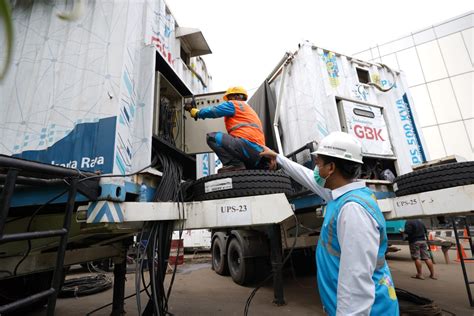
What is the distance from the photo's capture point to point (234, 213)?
2.15 m

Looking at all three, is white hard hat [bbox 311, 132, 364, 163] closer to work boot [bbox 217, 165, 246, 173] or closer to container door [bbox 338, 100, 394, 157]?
work boot [bbox 217, 165, 246, 173]

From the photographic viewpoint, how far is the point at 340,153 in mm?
1684

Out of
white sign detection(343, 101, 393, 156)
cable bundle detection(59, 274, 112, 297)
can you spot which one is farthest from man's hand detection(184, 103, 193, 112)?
cable bundle detection(59, 274, 112, 297)

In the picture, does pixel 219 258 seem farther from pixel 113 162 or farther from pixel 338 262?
pixel 338 262

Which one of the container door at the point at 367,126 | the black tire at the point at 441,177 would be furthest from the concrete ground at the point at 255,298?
the container door at the point at 367,126

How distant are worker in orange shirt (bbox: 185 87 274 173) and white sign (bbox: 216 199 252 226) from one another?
565mm

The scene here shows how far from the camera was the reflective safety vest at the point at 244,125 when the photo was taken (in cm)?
294

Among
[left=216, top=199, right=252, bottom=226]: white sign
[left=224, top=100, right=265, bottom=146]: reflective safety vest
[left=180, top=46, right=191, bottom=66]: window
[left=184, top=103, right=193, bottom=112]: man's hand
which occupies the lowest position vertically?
[left=216, top=199, right=252, bottom=226]: white sign

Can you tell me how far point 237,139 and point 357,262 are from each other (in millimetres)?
1778

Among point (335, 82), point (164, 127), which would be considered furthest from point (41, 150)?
point (335, 82)

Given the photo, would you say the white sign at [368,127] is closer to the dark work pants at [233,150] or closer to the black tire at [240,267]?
the dark work pants at [233,150]

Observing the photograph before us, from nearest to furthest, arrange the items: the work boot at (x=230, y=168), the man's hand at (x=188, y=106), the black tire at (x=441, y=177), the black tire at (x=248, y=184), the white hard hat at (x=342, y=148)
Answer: the white hard hat at (x=342, y=148), the black tire at (x=248, y=184), the black tire at (x=441, y=177), the work boot at (x=230, y=168), the man's hand at (x=188, y=106)

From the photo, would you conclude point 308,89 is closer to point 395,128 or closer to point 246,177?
point 395,128

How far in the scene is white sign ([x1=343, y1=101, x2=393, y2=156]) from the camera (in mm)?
3936
